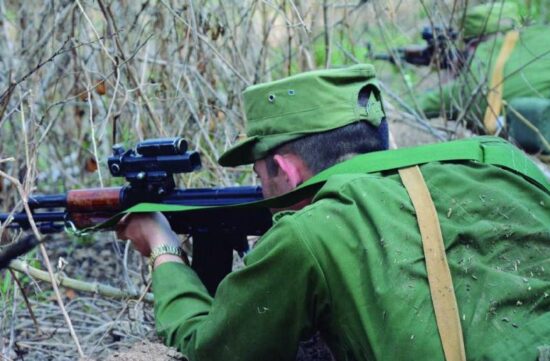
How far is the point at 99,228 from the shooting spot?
305 centimetres

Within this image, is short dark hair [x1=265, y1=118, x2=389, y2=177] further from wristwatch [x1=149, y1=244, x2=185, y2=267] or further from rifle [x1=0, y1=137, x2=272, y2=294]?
wristwatch [x1=149, y1=244, x2=185, y2=267]

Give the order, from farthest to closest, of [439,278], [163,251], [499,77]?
1. [499,77]
2. [163,251]
3. [439,278]

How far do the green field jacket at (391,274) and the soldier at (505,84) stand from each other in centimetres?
239

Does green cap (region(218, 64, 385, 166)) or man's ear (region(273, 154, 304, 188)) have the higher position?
green cap (region(218, 64, 385, 166))

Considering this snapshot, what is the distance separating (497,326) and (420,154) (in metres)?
0.53

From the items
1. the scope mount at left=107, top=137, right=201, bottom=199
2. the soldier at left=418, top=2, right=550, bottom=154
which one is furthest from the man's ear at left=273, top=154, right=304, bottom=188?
the soldier at left=418, top=2, right=550, bottom=154

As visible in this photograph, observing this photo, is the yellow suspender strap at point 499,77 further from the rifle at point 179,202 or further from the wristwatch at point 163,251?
the wristwatch at point 163,251

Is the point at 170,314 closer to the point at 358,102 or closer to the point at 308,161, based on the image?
the point at 308,161

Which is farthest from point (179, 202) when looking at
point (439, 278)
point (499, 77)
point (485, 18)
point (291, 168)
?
point (485, 18)

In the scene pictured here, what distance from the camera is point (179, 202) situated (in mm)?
3059

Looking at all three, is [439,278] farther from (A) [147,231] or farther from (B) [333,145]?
(A) [147,231]

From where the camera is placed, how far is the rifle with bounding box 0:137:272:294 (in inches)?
118

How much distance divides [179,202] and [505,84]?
11.0 ft

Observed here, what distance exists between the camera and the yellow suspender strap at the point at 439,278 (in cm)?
218
